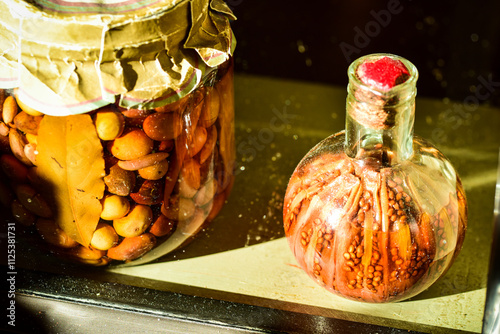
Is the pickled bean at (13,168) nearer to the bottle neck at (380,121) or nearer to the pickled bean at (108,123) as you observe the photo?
the pickled bean at (108,123)

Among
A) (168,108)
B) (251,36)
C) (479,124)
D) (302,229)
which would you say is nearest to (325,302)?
(302,229)

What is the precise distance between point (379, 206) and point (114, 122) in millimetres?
187

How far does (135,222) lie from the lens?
50 centimetres

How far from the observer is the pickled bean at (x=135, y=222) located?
1.62 feet

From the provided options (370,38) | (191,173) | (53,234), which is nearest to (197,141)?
(191,173)

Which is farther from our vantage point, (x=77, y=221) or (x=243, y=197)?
(x=243, y=197)

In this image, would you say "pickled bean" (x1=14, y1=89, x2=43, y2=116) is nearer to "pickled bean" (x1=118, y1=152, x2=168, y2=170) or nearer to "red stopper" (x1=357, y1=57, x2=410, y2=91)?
"pickled bean" (x1=118, y1=152, x2=168, y2=170)

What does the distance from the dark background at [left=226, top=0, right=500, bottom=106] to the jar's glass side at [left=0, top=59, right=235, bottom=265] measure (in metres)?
0.29

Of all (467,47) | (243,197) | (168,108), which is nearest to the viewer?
(168,108)

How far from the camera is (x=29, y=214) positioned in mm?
507

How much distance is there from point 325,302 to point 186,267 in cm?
12

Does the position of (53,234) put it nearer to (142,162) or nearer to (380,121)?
(142,162)

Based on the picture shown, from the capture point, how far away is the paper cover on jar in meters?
0.43

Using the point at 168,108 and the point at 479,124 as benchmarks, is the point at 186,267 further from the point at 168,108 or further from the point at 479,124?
the point at 479,124
